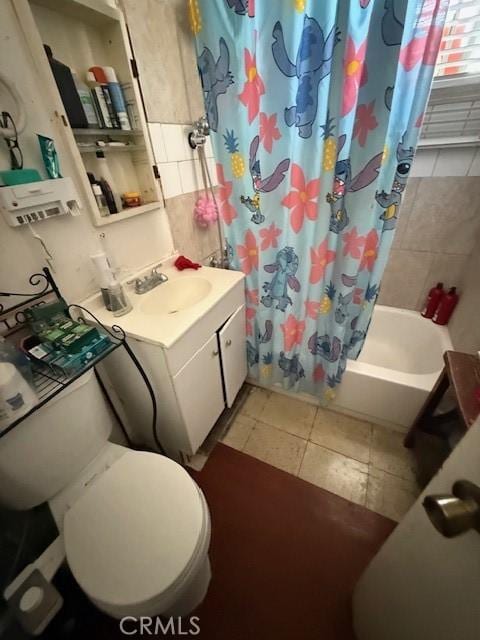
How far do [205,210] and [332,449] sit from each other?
1.41m

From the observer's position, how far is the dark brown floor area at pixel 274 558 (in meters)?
0.88

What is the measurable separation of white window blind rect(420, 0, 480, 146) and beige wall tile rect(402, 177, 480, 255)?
0.20 metres

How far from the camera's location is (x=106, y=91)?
91 centimetres

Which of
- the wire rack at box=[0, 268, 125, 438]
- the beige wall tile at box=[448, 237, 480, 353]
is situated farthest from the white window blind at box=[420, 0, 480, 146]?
the wire rack at box=[0, 268, 125, 438]

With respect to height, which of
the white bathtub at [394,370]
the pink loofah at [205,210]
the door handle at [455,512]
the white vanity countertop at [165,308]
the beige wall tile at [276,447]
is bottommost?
the beige wall tile at [276,447]

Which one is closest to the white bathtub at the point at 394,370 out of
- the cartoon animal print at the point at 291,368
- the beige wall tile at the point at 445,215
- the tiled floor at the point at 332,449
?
the tiled floor at the point at 332,449

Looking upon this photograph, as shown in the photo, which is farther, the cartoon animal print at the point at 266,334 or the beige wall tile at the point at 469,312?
the cartoon animal print at the point at 266,334

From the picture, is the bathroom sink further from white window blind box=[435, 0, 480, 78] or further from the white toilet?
white window blind box=[435, 0, 480, 78]

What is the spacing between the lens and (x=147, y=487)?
2.65ft

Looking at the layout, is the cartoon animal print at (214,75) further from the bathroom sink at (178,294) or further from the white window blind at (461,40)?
the white window blind at (461,40)

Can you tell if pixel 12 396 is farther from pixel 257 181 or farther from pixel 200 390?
pixel 257 181

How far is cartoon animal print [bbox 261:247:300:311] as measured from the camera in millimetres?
1202

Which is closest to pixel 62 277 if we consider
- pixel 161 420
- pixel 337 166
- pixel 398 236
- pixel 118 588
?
pixel 161 420

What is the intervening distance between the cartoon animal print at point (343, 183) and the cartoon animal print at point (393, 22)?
0.24 m
